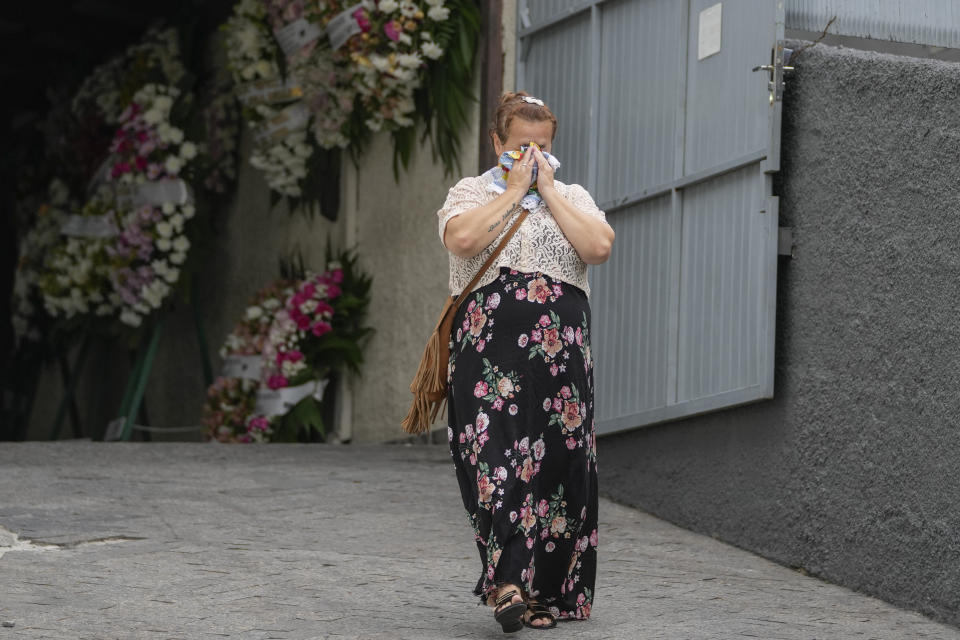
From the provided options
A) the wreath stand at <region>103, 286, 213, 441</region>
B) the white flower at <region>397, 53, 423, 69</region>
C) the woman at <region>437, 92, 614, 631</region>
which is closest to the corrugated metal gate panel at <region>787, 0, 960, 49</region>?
the woman at <region>437, 92, 614, 631</region>

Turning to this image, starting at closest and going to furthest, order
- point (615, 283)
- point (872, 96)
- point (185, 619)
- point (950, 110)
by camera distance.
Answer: point (185, 619) < point (950, 110) < point (872, 96) < point (615, 283)

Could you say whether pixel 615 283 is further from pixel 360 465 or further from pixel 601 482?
pixel 360 465

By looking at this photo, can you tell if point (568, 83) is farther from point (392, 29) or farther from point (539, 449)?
point (539, 449)

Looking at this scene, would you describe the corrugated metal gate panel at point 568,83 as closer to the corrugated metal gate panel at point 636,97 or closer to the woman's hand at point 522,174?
the corrugated metal gate panel at point 636,97

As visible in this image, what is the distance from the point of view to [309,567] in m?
5.02

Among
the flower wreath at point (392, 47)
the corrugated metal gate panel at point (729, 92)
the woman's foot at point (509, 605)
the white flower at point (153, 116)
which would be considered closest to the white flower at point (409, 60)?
the flower wreath at point (392, 47)

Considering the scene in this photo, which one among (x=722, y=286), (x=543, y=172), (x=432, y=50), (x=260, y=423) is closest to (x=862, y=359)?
(x=722, y=286)

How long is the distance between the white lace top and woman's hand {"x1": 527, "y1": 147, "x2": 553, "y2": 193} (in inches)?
3.0

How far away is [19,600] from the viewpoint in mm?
4332

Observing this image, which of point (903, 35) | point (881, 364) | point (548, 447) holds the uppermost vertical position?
point (903, 35)

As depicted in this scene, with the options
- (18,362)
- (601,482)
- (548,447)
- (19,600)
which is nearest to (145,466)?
(601,482)

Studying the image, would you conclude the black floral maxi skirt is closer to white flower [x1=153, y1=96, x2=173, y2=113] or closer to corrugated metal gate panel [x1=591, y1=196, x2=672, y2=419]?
corrugated metal gate panel [x1=591, y1=196, x2=672, y2=419]

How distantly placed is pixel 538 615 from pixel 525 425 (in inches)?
22.4

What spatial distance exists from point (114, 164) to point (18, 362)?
382 centimetres
